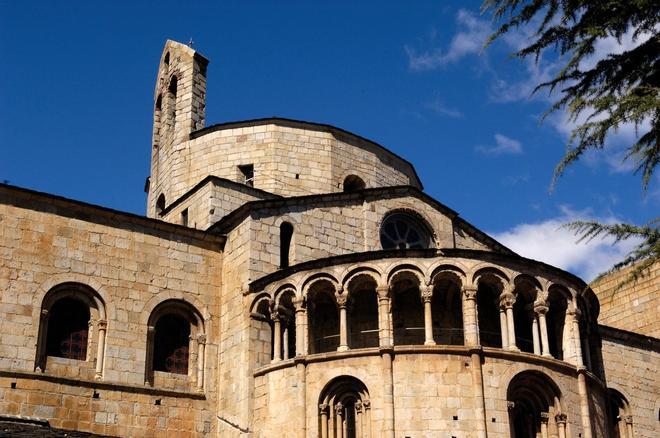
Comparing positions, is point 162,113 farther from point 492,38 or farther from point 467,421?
point 492,38

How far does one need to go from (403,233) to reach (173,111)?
29.9 ft

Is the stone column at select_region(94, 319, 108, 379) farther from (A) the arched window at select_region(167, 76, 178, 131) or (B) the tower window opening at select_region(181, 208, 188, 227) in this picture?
(A) the arched window at select_region(167, 76, 178, 131)

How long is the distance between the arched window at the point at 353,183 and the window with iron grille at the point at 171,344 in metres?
7.58

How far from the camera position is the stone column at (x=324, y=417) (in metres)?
19.9

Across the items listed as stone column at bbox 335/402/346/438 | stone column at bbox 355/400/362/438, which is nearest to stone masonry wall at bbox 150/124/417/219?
stone column at bbox 335/402/346/438

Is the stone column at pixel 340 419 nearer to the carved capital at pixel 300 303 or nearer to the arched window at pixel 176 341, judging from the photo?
the carved capital at pixel 300 303

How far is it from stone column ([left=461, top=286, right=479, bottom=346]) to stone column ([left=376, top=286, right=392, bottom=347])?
5.50ft

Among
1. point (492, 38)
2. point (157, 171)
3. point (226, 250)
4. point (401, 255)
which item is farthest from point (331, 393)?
point (157, 171)

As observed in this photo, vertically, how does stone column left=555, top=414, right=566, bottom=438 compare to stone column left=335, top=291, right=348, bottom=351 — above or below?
below

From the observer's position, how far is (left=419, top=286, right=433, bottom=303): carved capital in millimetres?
20406

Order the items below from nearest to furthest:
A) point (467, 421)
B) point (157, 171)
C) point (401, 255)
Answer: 1. point (467, 421)
2. point (401, 255)
3. point (157, 171)

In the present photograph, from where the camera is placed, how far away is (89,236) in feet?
71.4

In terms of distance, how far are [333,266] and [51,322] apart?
6399 mm

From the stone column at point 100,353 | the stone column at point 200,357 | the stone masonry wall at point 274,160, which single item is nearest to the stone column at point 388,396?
the stone column at point 200,357
